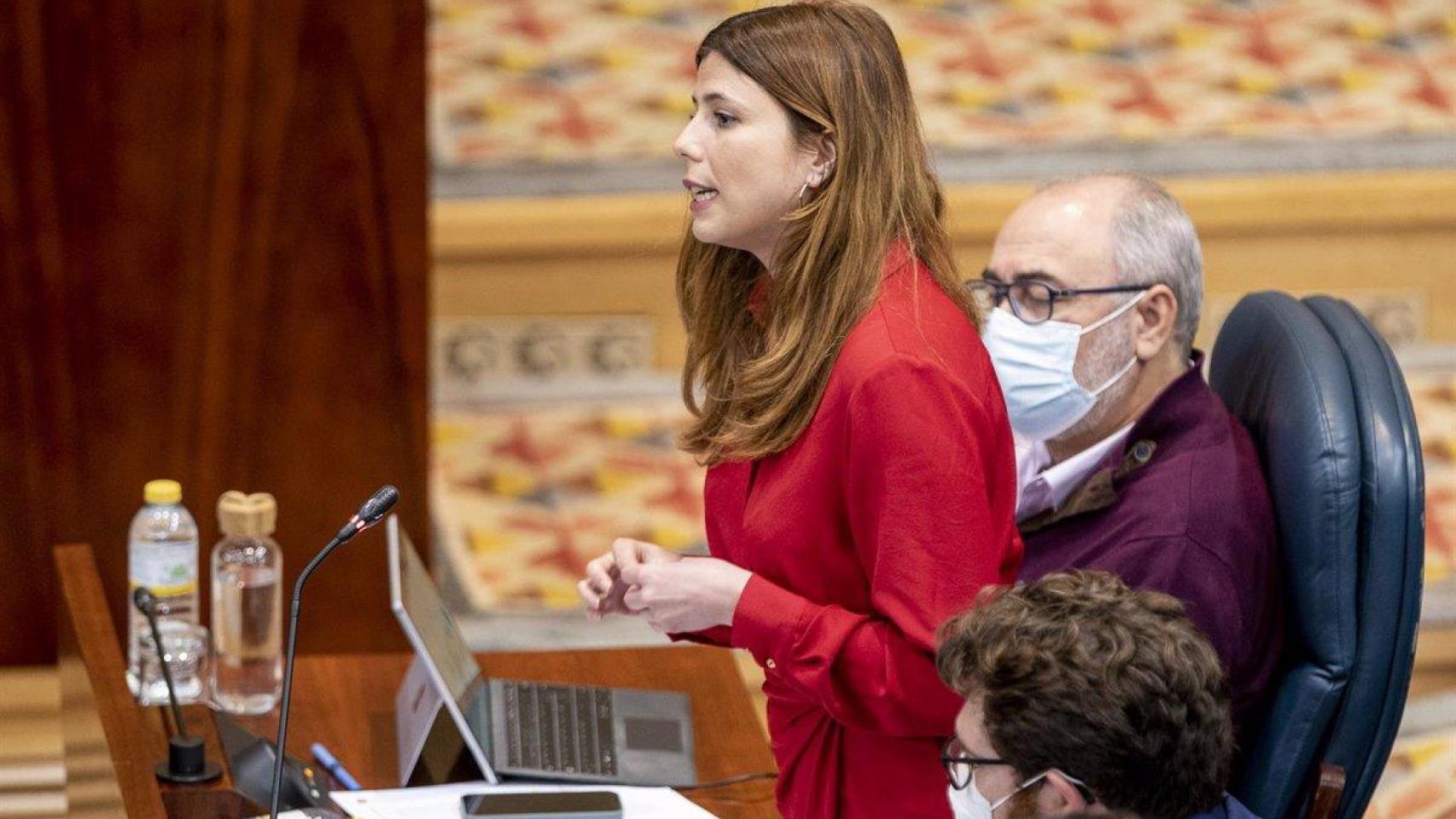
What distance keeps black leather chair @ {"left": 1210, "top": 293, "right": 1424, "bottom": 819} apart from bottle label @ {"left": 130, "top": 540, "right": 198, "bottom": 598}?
3.37 ft

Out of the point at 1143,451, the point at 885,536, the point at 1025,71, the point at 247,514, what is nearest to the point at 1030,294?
the point at 1143,451

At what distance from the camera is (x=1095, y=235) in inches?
80.4

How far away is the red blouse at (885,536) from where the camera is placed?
60.0 inches

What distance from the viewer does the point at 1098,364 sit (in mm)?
2053

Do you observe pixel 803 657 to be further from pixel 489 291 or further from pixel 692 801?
pixel 489 291

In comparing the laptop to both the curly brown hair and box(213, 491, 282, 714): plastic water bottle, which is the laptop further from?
the curly brown hair

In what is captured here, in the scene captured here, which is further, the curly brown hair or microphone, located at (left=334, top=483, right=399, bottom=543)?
microphone, located at (left=334, top=483, right=399, bottom=543)

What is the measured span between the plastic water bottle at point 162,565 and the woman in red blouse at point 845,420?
576mm

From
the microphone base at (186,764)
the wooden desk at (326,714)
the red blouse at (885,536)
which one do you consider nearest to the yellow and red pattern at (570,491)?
the wooden desk at (326,714)

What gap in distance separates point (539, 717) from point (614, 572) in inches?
12.1

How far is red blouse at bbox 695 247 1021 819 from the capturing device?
5.00ft

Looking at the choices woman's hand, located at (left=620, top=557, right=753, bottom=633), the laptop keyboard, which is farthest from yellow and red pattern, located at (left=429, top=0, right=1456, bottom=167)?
woman's hand, located at (left=620, top=557, right=753, bottom=633)

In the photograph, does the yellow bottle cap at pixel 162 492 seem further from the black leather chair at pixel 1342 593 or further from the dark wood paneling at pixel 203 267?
the black leather chair at pixel 1342 593

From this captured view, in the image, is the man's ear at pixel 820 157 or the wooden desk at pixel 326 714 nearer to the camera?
the man's ear at pixel 820 157
